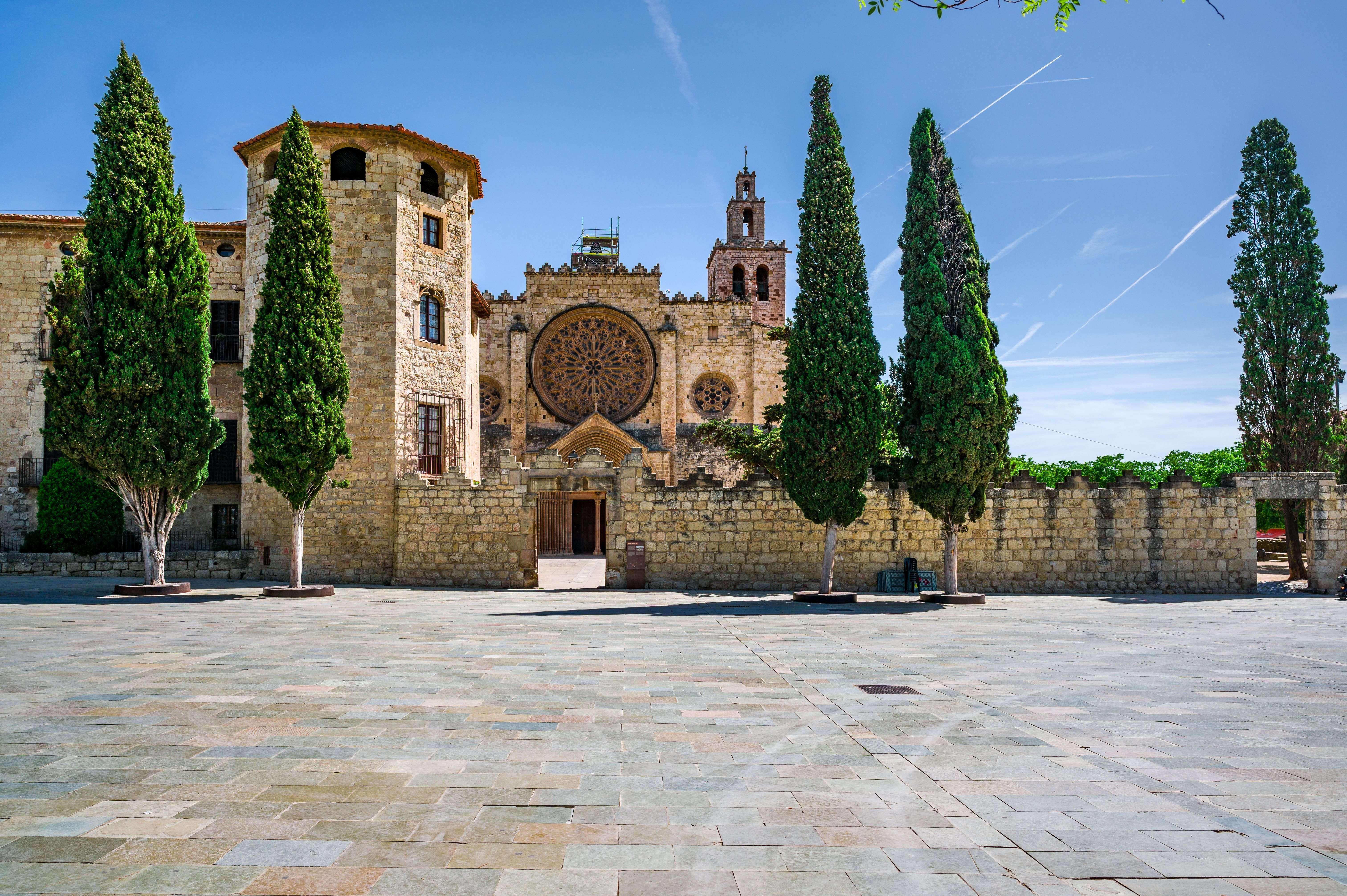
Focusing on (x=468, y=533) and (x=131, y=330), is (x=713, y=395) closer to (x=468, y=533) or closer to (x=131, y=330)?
(x=468, y=533)

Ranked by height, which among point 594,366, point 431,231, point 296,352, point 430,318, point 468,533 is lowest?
point 468,533

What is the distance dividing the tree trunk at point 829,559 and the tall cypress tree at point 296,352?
10.2 meters

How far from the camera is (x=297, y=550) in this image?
1534 cm

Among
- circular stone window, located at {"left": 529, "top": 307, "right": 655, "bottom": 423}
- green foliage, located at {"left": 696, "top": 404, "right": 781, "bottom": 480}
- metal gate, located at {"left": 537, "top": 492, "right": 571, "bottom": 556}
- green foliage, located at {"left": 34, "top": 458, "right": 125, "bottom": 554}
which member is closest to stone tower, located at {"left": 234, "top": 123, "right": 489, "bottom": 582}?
green foliage, located at {"left": 34, "top": 458, "right": 125, "bottom": 554}

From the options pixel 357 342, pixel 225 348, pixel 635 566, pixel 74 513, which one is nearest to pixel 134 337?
pixel 357 342

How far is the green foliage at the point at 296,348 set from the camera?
49.5 ft

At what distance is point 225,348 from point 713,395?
19.4 meters

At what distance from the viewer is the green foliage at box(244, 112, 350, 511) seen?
15.1 metres

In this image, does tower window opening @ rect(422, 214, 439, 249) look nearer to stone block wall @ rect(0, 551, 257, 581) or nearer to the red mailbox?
stone block wall @ rect(0, 551, 257, 581)

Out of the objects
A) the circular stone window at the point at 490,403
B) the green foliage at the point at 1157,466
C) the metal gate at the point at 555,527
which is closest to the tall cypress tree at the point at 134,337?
the metal gate at the point at 555,527

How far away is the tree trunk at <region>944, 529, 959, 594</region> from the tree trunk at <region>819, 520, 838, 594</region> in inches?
86.1

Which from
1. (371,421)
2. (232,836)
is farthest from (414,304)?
(232,836)

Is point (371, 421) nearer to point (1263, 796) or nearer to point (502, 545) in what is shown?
point (502, 545)

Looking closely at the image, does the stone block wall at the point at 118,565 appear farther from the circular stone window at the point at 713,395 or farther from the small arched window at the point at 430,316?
the circular stone window at the point at 713,395
